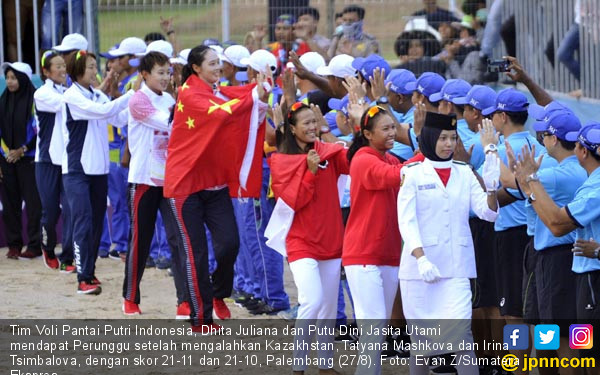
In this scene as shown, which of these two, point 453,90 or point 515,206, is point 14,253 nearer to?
point 453,90

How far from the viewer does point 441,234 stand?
6.96 metres

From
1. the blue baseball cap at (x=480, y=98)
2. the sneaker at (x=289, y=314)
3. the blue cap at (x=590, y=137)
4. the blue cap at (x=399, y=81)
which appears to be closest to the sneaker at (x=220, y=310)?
the sneaker at (x=289, y=314)

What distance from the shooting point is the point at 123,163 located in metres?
11.1

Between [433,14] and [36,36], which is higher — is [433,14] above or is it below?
above

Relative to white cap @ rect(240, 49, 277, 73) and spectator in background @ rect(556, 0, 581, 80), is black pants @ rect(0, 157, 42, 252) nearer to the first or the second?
white cap @ rect(240, 49, 277, 73)

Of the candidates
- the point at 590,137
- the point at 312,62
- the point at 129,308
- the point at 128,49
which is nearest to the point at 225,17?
the point at 128,49

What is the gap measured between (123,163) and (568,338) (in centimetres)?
550

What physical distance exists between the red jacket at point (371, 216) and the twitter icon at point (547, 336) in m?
1.02

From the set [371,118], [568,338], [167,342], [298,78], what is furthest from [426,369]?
[298,78]

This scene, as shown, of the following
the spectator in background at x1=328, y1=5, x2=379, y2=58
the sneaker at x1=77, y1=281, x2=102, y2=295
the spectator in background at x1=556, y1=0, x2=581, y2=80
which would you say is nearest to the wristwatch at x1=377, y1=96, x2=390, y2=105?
the sneaker at x1=77, y1=281, x2=102, y2=295

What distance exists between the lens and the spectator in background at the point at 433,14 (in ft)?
47.7

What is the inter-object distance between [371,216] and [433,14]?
7556 millimetres

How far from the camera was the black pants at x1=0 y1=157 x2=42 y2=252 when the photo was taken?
13211 millimetres

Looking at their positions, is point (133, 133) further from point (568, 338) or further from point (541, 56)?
point (541, 56)
